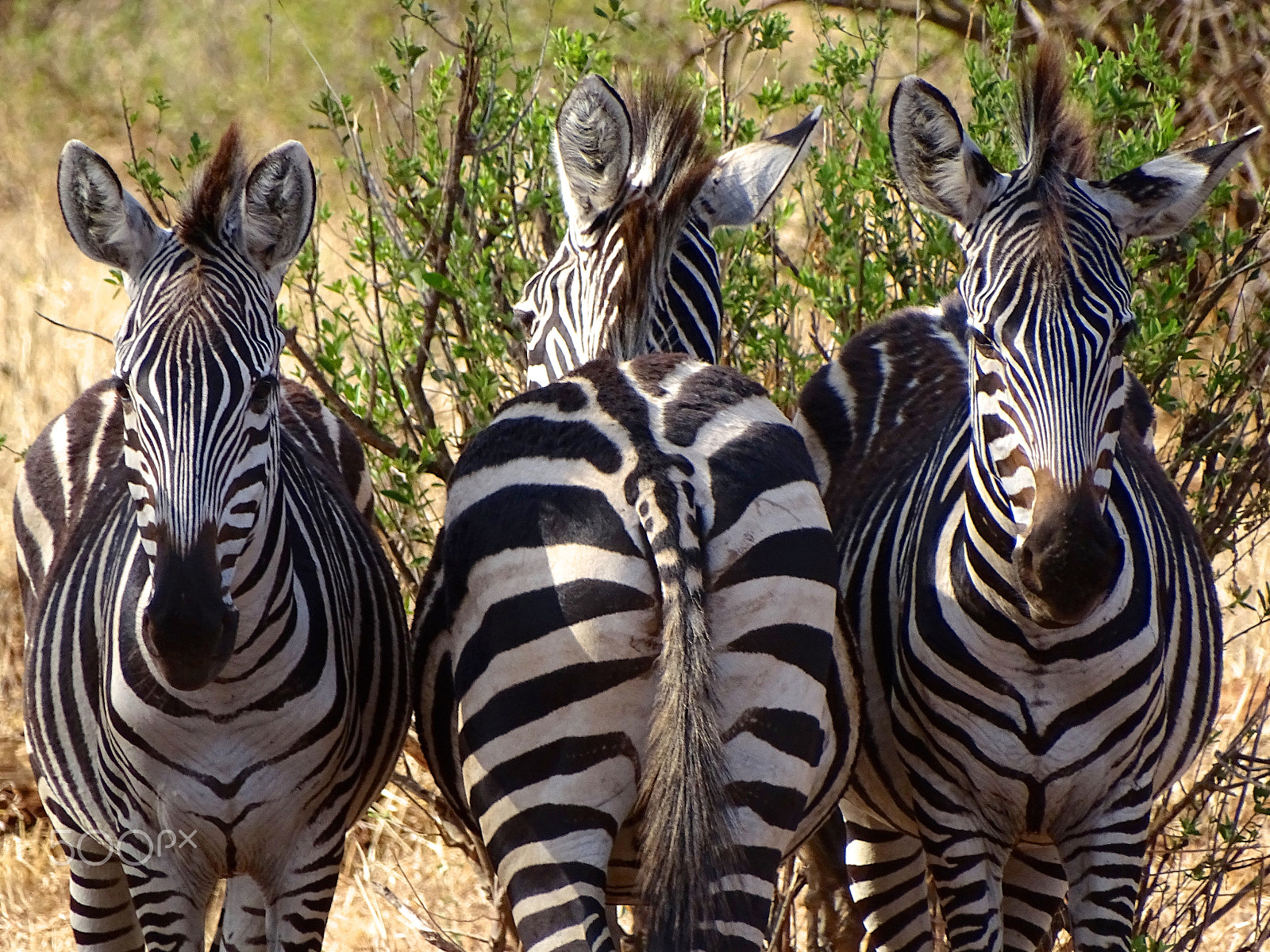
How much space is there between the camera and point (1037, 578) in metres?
3.12

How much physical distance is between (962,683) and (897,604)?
0.37 m

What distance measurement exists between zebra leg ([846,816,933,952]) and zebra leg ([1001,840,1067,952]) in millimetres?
244

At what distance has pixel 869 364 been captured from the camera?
Answer: 469cm

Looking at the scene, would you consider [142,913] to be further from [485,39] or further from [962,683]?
[485,39]

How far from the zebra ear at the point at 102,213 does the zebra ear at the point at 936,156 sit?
180cm

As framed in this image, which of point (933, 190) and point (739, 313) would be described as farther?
point (739, 313)

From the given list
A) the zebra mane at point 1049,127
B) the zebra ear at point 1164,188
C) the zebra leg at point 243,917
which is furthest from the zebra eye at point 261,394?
the zebra ear at point 1164,188

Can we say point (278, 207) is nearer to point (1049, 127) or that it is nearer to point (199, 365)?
point (199, 365)

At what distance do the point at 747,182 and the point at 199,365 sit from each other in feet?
6.61

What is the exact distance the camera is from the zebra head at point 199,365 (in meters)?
2.90

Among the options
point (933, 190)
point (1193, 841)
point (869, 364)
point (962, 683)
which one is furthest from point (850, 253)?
point (1193, 841)

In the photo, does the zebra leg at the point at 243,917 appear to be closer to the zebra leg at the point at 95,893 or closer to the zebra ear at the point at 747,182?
the zebra leg at the point at 95,893

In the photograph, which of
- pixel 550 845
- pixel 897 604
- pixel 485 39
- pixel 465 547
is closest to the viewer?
pixel 550 845

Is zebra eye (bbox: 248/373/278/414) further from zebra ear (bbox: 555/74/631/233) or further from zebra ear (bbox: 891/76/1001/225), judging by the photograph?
zebra ear (bbox: 891/76/1001/225)
